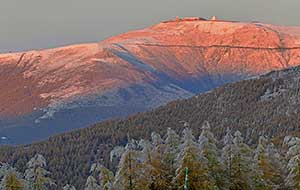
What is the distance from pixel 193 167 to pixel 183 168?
0.58 metres

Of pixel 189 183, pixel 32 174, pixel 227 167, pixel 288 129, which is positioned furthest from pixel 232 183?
pixel 288 129

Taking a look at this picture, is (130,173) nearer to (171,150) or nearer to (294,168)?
(171,150)

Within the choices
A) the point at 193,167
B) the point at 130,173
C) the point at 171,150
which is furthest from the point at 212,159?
the point at 130,173

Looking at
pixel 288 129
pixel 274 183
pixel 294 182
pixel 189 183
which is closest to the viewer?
pixel 189 183

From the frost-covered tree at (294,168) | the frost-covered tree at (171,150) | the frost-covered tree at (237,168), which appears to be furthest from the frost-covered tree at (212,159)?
the frost-covered tree at (294,168)

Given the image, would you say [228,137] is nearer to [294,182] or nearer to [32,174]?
[294,182]

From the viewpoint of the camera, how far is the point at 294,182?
3547 cm

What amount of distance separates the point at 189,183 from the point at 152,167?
2.96 m

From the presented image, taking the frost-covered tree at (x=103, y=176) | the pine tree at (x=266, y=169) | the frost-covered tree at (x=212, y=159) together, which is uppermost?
the frost-covered tree at (x=212, y=159)

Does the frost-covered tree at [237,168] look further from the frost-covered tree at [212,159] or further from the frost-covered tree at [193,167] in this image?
the frost-covered tree at [193,167]

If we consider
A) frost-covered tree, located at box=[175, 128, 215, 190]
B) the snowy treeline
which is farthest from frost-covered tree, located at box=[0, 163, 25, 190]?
frost-covered tree, located at box=[175, 128, 215, 190]

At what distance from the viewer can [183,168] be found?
33.1m

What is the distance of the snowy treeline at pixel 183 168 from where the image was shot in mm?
33219

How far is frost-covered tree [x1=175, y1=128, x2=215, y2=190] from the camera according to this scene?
3291 centimetres
